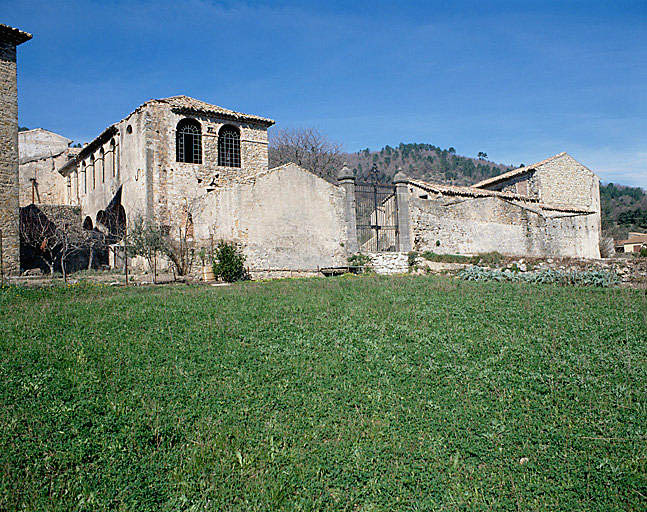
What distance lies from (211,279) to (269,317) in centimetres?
828

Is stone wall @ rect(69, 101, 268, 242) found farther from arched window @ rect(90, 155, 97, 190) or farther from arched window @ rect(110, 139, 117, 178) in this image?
arched window @ rect(90, 155, 97, 190)

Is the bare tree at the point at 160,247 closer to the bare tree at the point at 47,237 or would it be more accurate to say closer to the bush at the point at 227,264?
the bush at the point at 227,264

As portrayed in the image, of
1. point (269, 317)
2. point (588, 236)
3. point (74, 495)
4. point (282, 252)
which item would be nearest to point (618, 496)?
point (74, 495)

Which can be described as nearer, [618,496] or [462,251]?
[618,496]

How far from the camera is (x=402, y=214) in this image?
2056 cm

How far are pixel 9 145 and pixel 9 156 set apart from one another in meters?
0.43

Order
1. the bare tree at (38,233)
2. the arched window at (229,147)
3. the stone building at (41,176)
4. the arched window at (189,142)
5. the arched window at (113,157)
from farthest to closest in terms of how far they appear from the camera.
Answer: the stone building at (41,176)
the arched window at (113,157)
the arched window at (229,147)
the arched window at (189,142)
the bare tree at (38,233)

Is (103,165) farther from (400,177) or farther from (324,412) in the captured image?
(324,412)

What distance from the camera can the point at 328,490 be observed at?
13.7 feet

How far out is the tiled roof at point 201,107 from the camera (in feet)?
75.4

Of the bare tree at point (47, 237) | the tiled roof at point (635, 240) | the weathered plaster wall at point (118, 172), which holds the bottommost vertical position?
the tiled roof at point (635, 240)

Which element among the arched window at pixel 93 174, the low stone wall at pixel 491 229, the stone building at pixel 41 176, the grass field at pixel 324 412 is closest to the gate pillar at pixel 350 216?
the low stone wall at pixel 491 229

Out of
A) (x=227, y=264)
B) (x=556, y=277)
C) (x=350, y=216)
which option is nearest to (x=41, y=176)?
(x=227, y=264)

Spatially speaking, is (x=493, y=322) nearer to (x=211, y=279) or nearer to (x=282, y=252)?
(x=211, y=279)
